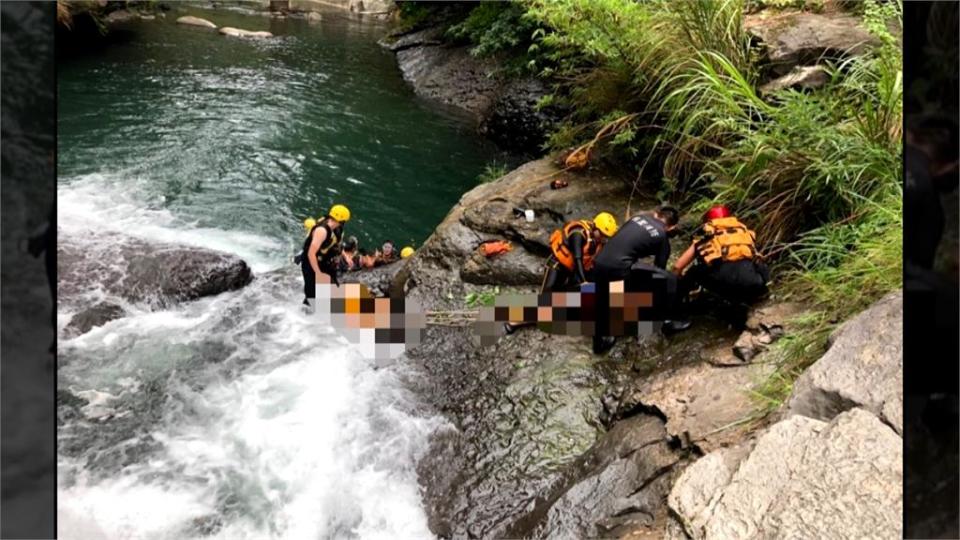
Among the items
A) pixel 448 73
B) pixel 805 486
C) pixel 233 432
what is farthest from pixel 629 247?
pixel 448 73

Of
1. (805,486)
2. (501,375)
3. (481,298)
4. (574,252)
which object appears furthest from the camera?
(481,298)

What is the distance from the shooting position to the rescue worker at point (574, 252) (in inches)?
255

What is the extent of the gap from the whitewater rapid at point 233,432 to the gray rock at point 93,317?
3.3 inches

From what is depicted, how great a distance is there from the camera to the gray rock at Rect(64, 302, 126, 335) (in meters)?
7.41

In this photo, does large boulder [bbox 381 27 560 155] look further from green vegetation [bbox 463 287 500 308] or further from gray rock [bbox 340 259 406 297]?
green vegetation [bbox 463 287 500 308]

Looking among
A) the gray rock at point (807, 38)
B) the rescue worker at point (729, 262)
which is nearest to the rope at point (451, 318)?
the rescue worker at point (729, 262)

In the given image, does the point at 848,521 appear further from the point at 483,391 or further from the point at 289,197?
the point at 289,197

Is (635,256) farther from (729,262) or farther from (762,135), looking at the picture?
(762,135)

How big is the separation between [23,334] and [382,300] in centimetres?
680

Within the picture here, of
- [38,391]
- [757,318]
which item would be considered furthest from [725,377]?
[38,391]

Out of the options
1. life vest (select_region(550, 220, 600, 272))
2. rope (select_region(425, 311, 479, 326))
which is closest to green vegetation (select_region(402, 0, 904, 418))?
life vest (select_region(550, 220, 600, 272))

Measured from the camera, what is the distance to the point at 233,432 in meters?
6.08

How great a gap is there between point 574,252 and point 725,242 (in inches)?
54.2

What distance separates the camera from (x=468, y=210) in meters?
8.50
